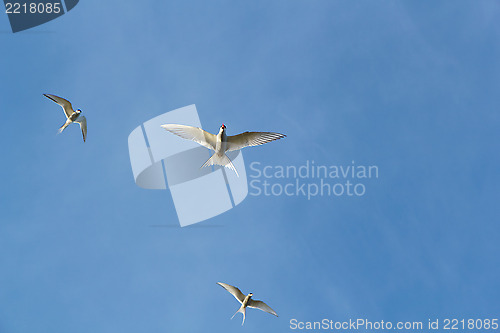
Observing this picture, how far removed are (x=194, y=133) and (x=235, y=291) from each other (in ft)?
39.3

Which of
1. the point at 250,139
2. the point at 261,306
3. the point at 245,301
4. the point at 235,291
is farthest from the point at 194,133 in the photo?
the point at 261,306

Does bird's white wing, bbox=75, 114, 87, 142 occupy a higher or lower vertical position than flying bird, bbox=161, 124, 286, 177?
higher

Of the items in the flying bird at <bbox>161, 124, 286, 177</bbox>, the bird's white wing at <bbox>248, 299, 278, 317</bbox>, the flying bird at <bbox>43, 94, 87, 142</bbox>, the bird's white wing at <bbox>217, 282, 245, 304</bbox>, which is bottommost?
the bird's white wing at <bbox>248, 299, 278, 317</bbox>

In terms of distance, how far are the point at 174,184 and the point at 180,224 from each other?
3.11 metres

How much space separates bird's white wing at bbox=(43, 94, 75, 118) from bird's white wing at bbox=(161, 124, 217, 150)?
28.8 feet

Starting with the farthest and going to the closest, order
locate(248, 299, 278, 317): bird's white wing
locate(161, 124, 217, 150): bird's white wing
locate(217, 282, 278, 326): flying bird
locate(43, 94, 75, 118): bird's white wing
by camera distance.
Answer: locate(248, 299, 278, 317): bird's white wing
locate(217, 282, 278, 326): flying bird
locate(43, 94, 75, 118): bird's white wing
locate(161, 124, 217, 150): bird's white wing

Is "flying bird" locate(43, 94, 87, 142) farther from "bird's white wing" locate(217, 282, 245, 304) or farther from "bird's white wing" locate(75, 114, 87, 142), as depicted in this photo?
"bird's white wing" locate(217, 282, 245, 304)

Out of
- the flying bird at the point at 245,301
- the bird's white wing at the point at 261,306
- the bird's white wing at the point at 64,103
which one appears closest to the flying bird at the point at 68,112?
the bird's white wing at the point at 64,103

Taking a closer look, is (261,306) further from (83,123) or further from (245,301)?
(83,123)

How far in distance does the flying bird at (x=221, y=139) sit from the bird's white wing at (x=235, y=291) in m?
9.16

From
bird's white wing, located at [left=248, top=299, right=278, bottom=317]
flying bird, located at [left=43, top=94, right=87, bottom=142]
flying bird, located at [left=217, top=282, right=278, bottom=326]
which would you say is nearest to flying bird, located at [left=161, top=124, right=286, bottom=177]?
flying bird, located at [left=43, top=94, right=87, bottom=142]

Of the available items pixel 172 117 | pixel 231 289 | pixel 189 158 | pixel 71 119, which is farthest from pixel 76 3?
Answer: pixel 231 289

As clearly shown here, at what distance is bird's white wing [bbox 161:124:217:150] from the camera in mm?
33875

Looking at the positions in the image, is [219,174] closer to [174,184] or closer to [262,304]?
[174,184]
